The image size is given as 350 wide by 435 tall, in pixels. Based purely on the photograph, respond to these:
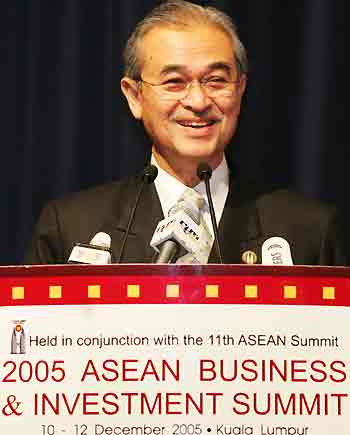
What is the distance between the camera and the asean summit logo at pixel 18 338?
162 cm

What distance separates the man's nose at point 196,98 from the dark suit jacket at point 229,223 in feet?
0.61

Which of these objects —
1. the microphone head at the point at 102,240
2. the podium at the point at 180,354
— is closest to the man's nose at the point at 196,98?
the microphone head at the point at 102,240

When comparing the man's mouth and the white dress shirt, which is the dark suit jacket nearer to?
the white dress shirt

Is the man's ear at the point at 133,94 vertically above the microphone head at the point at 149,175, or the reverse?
the man's ear at the point at 133,94

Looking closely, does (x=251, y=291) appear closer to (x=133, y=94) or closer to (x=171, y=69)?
(x=171, y=69)

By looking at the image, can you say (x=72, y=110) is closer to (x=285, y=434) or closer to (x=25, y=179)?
(x=25, y=179)

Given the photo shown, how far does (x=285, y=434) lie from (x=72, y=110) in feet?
5.11

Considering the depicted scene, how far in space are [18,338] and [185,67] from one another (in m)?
0.97

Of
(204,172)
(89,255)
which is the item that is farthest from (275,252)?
(89,255)

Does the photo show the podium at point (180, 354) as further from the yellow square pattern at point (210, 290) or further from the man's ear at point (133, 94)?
the man's ear at point (133, 94)

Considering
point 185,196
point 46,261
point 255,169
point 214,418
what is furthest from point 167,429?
point 255,169

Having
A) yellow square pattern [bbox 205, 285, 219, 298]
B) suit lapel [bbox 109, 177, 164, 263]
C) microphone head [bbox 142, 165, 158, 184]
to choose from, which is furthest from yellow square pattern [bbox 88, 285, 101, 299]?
suit lapel [bbox 109, 177, 164, 263]

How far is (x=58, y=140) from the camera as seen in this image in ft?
9.82

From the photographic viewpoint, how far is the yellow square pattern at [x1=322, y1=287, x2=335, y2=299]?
5.33 ft
